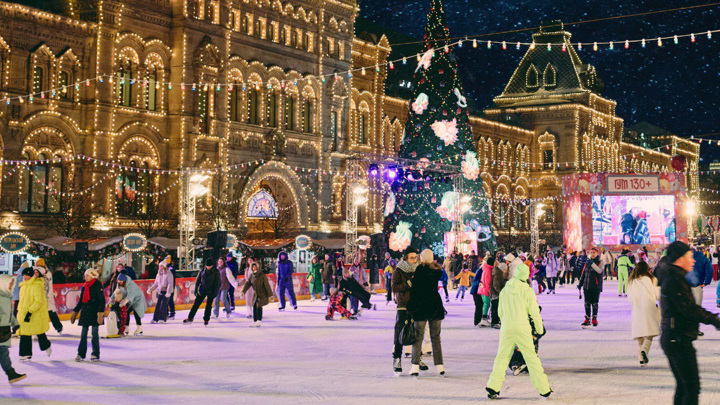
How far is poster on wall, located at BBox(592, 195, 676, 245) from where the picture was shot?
40031 mm

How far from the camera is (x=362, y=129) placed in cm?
4694

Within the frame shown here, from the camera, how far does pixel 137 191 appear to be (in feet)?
111

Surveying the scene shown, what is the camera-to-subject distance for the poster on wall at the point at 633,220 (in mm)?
40031

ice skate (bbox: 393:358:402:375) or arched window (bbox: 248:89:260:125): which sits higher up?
arched window (bbox: 248:89:260:125)

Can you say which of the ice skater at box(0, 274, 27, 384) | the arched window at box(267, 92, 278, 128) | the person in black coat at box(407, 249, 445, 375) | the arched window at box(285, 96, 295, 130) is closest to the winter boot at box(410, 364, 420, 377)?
the person in black coat at box(407, 249, 445, 375)

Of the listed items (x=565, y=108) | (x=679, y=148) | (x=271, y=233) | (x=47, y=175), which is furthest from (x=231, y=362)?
(x=679, y=148)

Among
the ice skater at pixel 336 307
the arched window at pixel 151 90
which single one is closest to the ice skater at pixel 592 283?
the ice skater at pixel 336 307

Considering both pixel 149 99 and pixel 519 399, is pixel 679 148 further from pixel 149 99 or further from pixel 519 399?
pixel 519 399

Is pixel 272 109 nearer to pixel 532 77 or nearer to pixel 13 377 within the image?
pixel 13 377

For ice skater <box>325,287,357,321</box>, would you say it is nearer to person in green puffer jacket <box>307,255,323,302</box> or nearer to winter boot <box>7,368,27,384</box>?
person in green puffer jacket <box>307,255,323,302</box>

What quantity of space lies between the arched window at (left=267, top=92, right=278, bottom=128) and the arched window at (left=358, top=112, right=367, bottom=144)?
7258 millimetres

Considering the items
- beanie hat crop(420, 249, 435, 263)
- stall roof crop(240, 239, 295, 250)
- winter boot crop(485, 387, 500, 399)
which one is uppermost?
stall roof crop(240, 239, 295, 250)

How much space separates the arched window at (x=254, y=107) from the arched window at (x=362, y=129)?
8605 millimetres

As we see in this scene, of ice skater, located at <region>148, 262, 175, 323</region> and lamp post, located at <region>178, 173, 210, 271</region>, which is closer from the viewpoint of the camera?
ice skater, located at <region>148, 262, 175, 323</region>
